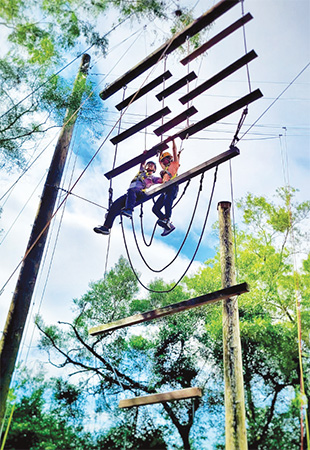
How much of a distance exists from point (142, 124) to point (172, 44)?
1.02m

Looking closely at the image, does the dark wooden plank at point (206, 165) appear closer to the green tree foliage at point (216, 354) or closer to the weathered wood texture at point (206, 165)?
the weathered wood texture at point (206, 165)

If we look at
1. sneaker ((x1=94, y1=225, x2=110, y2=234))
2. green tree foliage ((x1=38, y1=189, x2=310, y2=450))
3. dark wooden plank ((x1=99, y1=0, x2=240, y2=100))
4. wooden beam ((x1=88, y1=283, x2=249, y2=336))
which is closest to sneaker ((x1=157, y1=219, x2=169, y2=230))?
sneaker ((x1=94, y1=225, x2=110, y2=234))

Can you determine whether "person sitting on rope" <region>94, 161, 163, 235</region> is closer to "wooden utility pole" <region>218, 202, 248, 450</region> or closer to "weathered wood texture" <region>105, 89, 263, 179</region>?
"weathered wood texture" <region>105, 89, 263, 179</region>

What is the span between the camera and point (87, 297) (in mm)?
14430

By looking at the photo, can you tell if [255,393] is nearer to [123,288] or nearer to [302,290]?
[302,290]

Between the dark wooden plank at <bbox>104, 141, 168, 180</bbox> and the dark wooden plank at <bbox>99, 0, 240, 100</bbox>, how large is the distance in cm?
104

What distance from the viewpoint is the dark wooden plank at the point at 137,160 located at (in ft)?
15.1

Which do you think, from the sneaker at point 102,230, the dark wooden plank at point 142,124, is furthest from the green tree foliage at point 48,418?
the dark wooden plank at point 142,124

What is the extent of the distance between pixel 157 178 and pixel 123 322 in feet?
6.94

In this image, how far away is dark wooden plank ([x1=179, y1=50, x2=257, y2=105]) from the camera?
3.69 meters

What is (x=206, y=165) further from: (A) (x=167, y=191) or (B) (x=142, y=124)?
(B) (x=142, y=124)

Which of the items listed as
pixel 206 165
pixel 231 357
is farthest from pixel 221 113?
pixel 231 357

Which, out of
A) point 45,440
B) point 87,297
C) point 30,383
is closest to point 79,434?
point 45,440

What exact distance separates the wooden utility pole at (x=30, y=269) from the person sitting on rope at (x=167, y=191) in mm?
1374
